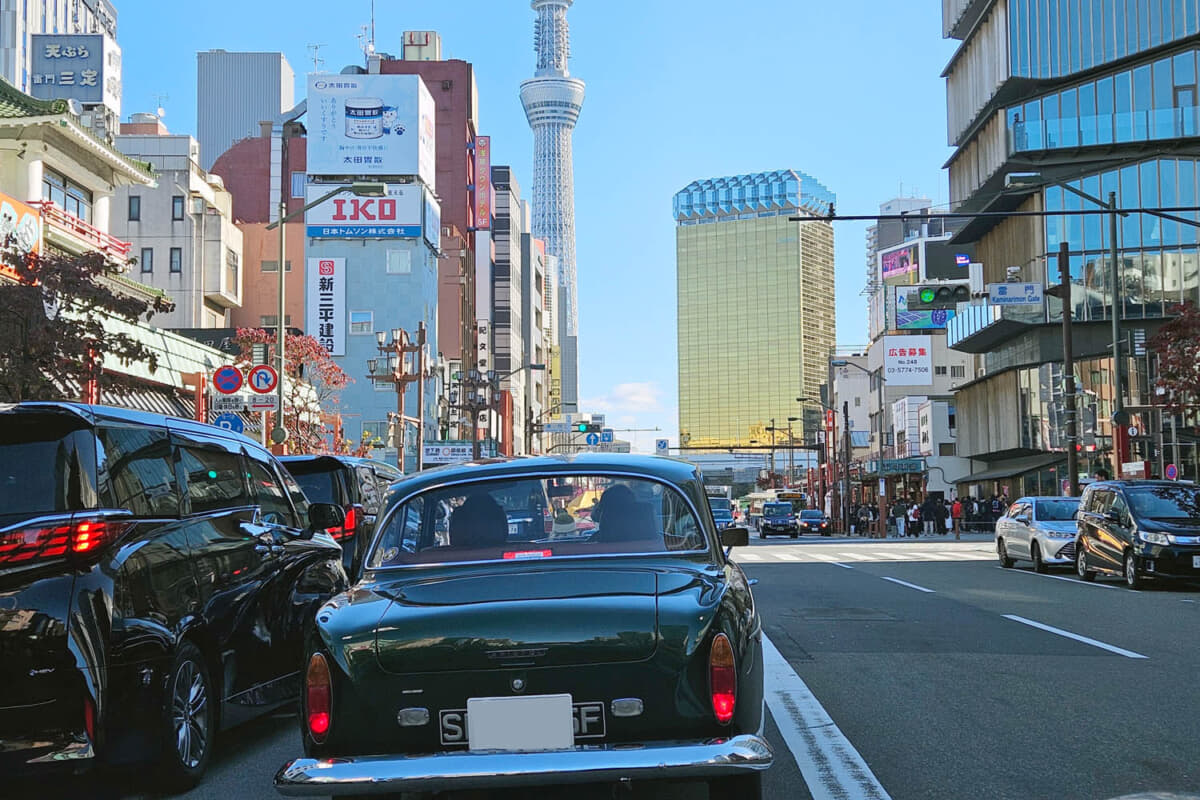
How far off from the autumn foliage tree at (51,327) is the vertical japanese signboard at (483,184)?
83.0 metres

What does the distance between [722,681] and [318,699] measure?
1469 millimetres

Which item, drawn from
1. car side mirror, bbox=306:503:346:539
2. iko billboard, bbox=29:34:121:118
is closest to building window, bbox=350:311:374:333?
iko billboard, bbox=29:34:121:118

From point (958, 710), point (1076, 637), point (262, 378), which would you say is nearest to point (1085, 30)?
point (262, 378)

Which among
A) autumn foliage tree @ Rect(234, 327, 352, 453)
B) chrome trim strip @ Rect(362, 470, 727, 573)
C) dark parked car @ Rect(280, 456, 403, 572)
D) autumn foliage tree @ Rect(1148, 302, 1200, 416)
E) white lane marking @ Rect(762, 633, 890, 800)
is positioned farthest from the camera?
autumn foliage tree @ Rect(234, 327, 352, 453)

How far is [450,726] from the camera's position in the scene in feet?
14.6

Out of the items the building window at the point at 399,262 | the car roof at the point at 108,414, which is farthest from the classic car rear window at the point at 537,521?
the building window at the point at 399,262

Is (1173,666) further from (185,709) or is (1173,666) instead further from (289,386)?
(289,386)

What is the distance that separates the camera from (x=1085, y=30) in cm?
5581

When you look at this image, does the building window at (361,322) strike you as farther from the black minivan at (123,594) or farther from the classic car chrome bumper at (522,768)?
the classic car chrome bumper at (522,768)

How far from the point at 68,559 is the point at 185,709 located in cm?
114

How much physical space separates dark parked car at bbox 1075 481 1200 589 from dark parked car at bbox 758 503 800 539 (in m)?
39.5

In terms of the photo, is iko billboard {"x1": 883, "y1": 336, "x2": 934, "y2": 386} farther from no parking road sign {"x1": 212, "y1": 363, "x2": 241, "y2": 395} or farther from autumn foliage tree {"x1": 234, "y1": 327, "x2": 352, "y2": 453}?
no parking road sign {"x1": 212, "y1": 363, "x2": 241, "y2": 395}

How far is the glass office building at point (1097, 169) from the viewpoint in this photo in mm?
52969

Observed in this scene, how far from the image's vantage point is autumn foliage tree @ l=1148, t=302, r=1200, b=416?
3064 centimetres
